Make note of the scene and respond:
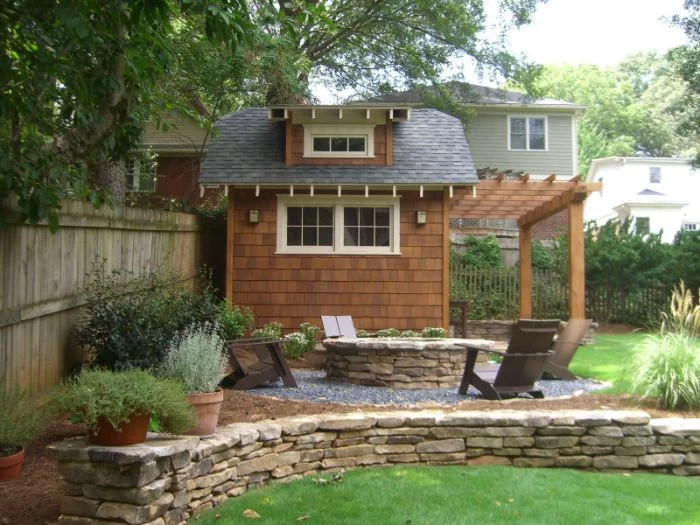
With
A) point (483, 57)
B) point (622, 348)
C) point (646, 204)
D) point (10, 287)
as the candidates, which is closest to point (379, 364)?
point (10, 287)

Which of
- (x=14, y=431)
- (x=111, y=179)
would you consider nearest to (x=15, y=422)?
(x=14, y=431)

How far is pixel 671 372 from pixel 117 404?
16.6 feet

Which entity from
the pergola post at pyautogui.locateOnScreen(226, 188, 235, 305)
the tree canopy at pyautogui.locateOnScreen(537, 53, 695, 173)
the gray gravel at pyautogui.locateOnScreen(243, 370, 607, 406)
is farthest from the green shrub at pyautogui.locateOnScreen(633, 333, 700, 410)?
the tree canopy at pyautogui.locateOnScreen(537, 53, 695, 173)

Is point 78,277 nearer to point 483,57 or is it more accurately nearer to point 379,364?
point 379,364

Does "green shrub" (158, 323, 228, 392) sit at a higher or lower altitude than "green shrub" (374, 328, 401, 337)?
higher

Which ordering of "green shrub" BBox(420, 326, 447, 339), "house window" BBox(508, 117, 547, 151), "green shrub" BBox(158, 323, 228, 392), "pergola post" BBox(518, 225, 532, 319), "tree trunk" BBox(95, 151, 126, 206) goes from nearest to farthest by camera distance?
"green shrub" BBox(158, 323, 228, 392), "green shrub" BBox(420, 326, 447, 339), "tree trunk" BBox(95, 151, 126, 206), "pergola post" BBox(518, 225, 532, 319), "house window" BBox(508, 117, 547, 151)

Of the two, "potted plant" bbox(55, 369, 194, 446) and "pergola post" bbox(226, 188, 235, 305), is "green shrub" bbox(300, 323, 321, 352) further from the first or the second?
"potted plant" bbox(55, 369, 194, 446)

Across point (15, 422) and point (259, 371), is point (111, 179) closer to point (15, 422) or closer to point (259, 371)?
point (259, 371)

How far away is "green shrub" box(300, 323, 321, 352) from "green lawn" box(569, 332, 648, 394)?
3.75 metres

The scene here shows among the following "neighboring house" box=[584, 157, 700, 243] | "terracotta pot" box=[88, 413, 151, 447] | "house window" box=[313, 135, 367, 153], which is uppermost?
"neighboring house" box=[584, 157, 700, 243]

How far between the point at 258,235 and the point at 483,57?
11201mm

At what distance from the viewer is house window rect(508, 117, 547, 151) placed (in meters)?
24.0

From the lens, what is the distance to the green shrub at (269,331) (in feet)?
35.9

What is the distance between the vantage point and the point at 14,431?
4.32m
